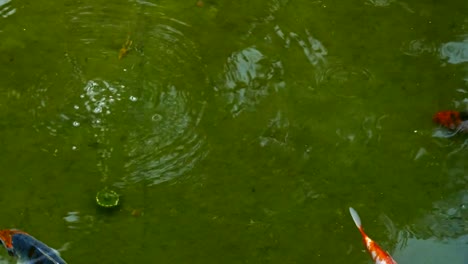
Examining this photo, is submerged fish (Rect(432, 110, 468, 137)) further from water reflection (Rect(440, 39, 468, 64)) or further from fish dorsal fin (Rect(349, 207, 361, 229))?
fish dorsal fin (Rect(349, 207, 361, 229))

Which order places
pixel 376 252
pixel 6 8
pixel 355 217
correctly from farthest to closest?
1. pixel 6 8
2. pixel 355 217
3. pixel 376 252

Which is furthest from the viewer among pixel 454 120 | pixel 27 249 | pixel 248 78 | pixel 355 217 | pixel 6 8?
pixel 6 8

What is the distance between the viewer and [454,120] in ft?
11.9

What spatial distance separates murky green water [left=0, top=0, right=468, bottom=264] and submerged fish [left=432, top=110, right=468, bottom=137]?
6cm

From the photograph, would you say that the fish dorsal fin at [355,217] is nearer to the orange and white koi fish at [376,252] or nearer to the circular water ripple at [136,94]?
the orange and white koi fish at [376,252]

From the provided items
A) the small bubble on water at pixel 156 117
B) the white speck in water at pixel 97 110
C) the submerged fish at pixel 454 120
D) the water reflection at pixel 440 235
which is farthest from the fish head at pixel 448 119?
the white speck in water at pixel 97 110

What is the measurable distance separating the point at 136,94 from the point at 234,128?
0.52 meters

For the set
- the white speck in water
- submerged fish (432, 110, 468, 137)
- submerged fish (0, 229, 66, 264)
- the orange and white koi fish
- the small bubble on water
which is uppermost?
the white speck in water

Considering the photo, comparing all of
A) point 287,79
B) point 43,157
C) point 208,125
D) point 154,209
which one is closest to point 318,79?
point 287,79

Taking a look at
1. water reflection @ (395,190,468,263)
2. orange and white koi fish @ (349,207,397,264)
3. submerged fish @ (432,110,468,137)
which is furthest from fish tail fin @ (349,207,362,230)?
submerged fish @ (432,110,468,137)

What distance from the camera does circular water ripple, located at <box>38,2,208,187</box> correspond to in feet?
11.4

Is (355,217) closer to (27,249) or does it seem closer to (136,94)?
(136,94)

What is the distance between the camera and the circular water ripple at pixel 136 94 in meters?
3.49

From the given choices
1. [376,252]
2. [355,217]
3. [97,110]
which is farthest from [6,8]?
[376,252]
